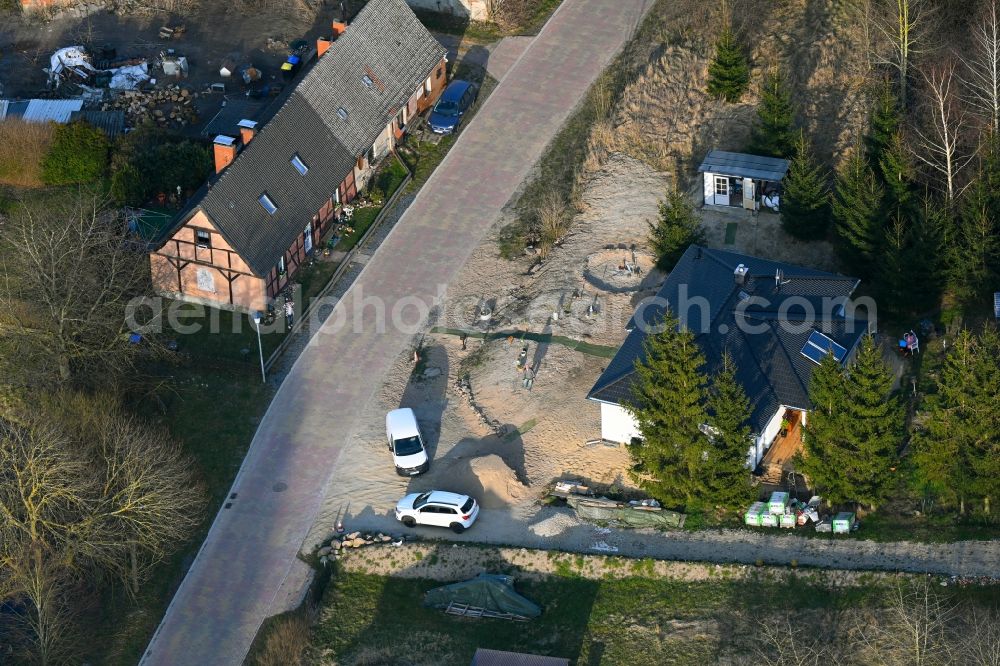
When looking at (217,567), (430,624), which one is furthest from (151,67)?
(430,624)

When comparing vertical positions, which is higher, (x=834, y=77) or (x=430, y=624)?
(x=834, y=77)

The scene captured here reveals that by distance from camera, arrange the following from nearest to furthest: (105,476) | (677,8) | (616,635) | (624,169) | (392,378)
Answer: (616,635) → (105,476) → (392,378) → (624,169) → (677,8)

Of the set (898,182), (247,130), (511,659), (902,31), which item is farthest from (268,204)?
(902,31)

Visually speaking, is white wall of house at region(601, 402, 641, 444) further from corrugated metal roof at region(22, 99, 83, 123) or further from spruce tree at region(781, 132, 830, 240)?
corrugated metal roof at region(22, 99, 83, 123)

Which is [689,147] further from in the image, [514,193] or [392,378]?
[392,378]

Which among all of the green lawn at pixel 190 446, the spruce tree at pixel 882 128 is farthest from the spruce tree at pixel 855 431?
the green lawn at pixel 190 446

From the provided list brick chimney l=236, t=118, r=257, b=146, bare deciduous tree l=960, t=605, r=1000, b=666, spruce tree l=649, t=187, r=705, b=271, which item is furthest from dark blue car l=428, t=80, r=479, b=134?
bare deciduous tree l=960, t=605, r=1000, b=666
